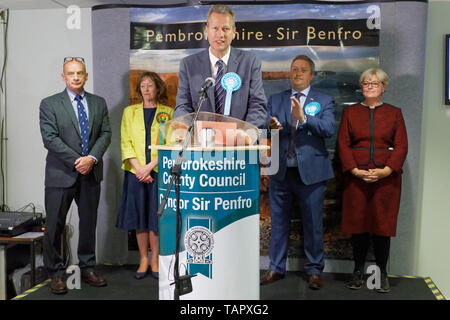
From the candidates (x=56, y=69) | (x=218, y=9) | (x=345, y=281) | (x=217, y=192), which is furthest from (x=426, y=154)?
(x=56, y=69)

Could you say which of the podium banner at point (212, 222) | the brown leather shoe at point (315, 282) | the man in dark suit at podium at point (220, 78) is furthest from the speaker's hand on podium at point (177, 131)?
the brown leather shoe at point (315, 282)

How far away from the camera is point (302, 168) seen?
11.9 feet

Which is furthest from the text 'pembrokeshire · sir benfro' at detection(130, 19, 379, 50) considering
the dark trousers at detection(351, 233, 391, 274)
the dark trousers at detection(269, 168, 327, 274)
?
the dark trousers at detection(351, 233, 391, 274)

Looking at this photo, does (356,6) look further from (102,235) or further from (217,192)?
(102,235)

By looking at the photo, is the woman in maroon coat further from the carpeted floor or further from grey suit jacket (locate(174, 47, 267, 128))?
grey suit jacket (locate(174, 47, 267, 128))

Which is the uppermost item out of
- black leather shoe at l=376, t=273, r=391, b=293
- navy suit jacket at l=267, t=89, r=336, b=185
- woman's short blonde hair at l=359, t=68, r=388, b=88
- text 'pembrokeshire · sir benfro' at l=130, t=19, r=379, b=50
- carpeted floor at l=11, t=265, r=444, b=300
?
text 'pembrokeshire · sir benfro' at l=130, t=19, r=379, b=50

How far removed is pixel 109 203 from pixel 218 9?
209 cm

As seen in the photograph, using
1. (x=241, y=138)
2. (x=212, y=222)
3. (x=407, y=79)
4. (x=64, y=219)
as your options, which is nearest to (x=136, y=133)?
(x=64, y=219)

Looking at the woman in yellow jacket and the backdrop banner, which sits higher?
the backdrop banner

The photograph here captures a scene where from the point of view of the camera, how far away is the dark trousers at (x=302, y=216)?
3705mm

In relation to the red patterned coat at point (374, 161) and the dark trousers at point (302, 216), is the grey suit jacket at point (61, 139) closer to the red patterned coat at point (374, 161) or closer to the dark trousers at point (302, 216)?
the dark trousers at point (302, 216)

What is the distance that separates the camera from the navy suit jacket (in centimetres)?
363

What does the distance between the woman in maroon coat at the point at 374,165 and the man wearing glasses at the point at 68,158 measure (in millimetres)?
1927

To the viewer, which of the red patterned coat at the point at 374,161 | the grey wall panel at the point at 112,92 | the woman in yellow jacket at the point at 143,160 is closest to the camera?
the red patterned coat at the point at 374,161
